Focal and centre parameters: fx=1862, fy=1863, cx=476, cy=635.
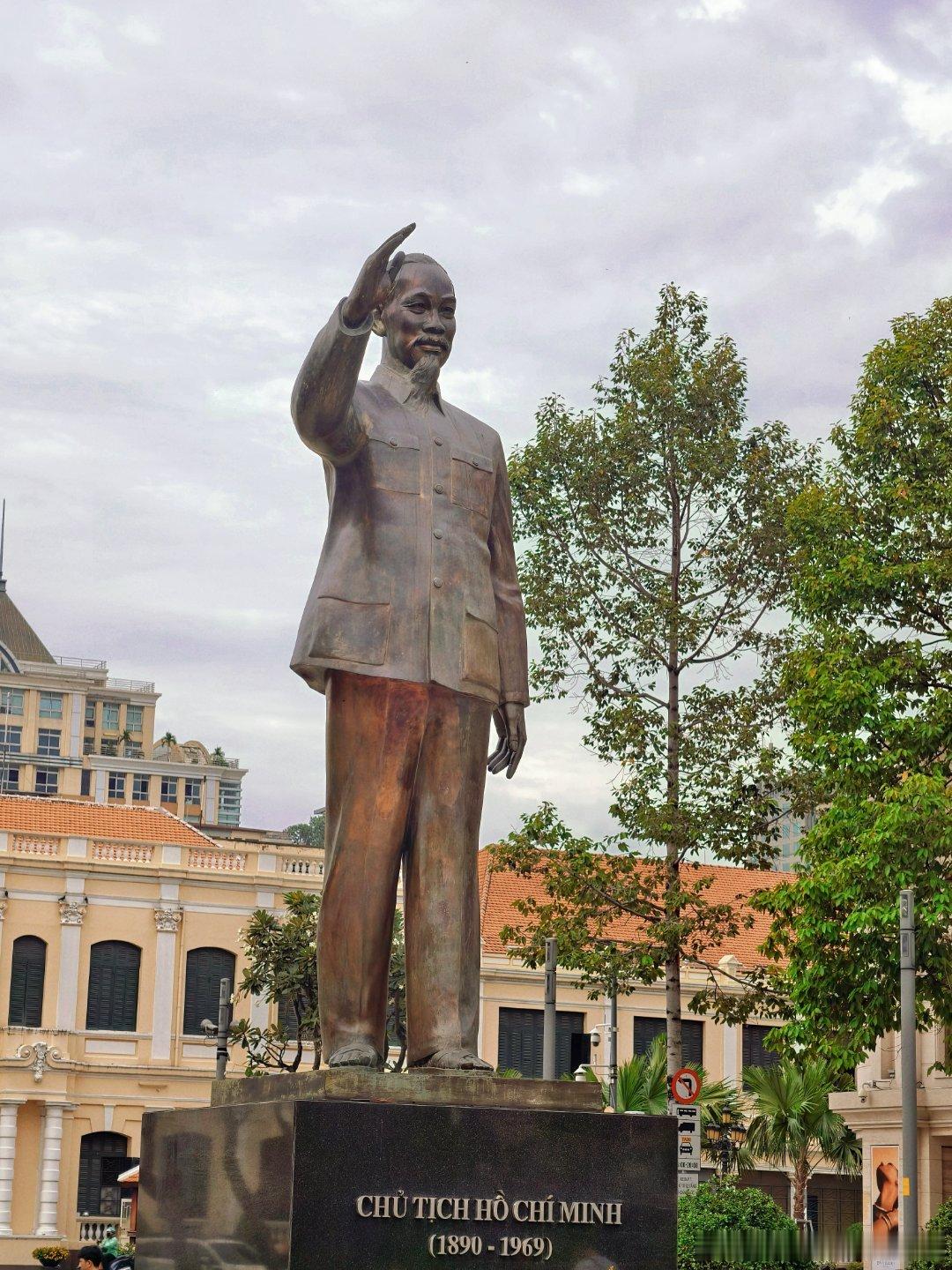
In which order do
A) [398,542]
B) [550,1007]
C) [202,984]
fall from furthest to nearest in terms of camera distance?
[202,984] < [550,1007] < [398,542]

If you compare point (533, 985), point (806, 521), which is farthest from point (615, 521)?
point (533, 985)

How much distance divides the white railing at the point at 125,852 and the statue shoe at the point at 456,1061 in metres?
35.0

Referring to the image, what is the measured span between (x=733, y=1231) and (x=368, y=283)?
12.7 m

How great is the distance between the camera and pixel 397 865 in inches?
269

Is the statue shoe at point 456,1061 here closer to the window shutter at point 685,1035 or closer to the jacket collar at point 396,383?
the jacket collar at point 396,383

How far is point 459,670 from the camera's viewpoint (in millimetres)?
6949

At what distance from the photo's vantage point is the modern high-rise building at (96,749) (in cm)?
10144

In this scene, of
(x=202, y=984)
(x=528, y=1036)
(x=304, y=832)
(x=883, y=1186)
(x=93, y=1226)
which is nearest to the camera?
(x=883, y=1186)

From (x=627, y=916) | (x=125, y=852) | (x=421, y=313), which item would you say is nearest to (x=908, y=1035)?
(x=421, y=313)

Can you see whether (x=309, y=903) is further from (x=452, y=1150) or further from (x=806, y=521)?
(x=452, y=1150)

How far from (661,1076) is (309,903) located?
7243 mm

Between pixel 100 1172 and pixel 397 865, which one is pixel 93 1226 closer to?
pixel 100 1172

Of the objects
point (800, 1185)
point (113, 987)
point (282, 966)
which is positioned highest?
point (282, 966)

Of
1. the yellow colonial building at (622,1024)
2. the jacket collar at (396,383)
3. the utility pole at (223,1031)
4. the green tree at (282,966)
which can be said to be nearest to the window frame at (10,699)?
the yellow colonial building at (622,1024)
